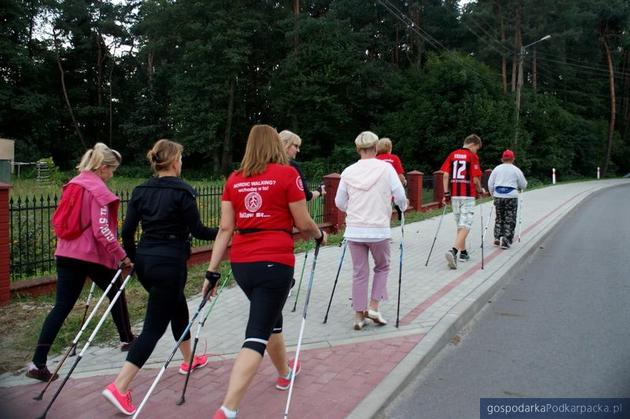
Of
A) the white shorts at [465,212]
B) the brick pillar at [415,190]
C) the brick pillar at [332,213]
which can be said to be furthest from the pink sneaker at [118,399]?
the brick pillar at [415,190]

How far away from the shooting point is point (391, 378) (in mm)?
4387

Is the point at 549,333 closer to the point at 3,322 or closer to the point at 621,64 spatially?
the point at 3,322

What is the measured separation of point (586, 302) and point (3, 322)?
669 cm

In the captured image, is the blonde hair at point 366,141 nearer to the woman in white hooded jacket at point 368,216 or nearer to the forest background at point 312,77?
the woman in white hooded jacket at point 368,216

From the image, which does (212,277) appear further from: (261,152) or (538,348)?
(538,348)

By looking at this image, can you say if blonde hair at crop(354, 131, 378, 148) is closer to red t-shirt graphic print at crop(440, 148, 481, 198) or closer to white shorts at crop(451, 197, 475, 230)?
red t-shirt graphic print at crop(440, 148, 481, 198)

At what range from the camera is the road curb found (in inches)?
156

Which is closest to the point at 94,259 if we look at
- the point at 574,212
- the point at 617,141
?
the point at 574,212

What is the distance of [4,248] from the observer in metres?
6.39

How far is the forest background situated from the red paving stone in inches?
1182

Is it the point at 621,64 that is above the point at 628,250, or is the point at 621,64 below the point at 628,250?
above

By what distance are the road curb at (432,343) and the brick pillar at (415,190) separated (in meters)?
8.43

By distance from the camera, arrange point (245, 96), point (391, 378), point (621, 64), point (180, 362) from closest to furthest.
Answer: point (391, 378), point (180, 362), point (245, 96), point (621, 64)

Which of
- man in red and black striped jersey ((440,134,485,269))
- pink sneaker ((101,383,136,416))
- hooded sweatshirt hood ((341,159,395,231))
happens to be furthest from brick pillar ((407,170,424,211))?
pink sneaker ((101,383,136,416))
